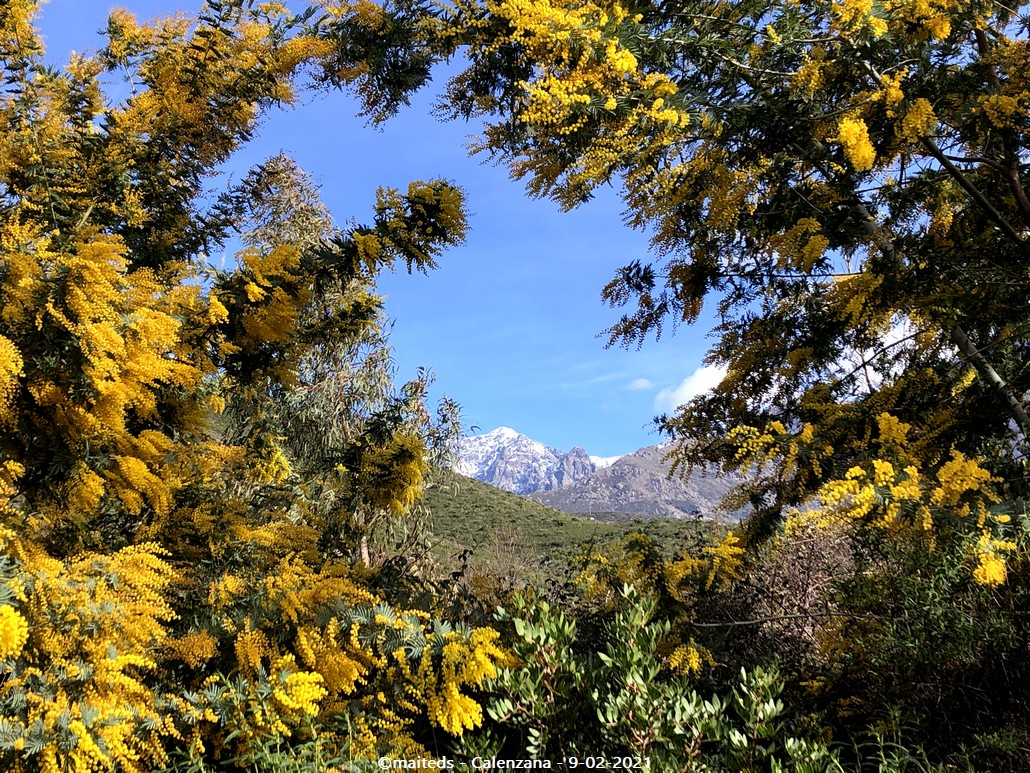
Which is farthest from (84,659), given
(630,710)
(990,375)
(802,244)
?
(990,375)

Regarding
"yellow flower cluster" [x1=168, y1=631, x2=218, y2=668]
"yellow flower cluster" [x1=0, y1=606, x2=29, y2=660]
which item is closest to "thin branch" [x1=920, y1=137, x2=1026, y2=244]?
"yellow flower cluster" [x1=168, y1=631, x2=218, y2=668]

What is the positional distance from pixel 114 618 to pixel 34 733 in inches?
17.7

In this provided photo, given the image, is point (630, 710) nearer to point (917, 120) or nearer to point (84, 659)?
point (84, 659)

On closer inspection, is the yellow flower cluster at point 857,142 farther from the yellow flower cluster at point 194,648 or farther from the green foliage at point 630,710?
the yellow flower cluster at point 194,648

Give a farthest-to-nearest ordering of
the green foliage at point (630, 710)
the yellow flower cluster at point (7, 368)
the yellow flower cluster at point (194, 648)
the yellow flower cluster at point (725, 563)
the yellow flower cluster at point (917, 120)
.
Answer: the yellow flower cluster at point (725, 563) < the yellow flower cluster at point (917, 120) < the yellow flower cluster at point (194, 648) < the yellow flower cluster at point (7, 368) < the green foliage at point (630, 710)

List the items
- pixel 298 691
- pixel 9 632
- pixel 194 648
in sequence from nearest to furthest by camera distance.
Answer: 1. pixel 9 632
2. pixel 298 691
3. pixel 194 648

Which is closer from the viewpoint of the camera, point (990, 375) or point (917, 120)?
point (917, 120)

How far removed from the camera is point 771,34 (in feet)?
11.2

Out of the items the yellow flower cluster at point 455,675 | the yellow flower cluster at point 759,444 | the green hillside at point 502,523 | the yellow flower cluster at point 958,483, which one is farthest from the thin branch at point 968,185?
the green hillside at point 502,523

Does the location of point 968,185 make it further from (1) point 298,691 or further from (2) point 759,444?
(1) point 298,691

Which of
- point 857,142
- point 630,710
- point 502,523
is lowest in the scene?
point 630,710

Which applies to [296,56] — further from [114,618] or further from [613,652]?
[613,652]

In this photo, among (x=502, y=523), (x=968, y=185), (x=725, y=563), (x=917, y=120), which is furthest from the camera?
(x=502, y=523)

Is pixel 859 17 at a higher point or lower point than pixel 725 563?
higher
